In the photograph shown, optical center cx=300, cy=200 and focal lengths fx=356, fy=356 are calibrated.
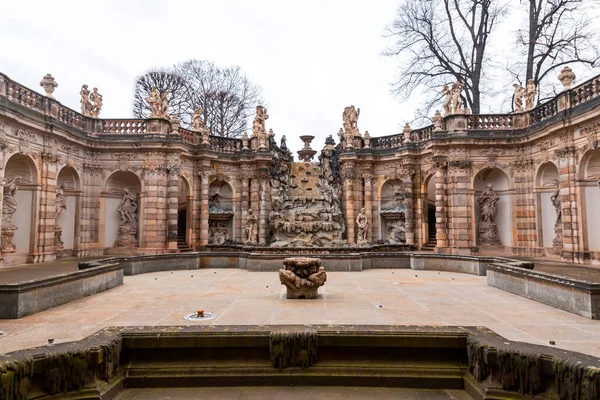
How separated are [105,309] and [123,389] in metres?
3.45

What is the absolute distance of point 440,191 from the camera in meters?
18.2

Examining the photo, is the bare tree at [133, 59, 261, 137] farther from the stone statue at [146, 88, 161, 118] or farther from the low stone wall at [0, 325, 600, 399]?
the low stone wall at [0, 325, 600, 399]

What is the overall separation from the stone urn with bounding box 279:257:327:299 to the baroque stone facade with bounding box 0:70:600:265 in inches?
314

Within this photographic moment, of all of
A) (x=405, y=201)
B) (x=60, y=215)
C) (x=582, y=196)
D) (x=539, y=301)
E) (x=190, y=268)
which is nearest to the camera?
(x=539, y=301)

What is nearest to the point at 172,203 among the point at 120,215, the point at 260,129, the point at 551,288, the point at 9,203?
the point at 120,215

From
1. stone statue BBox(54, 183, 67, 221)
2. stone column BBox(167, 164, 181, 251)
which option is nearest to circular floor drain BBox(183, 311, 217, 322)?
stone column BBox(167, 164, 181, 251)

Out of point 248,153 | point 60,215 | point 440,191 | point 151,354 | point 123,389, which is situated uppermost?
point 248,153

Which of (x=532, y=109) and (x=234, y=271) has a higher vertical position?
(x=532, y=109)

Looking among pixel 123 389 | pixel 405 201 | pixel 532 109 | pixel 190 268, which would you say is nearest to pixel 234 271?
pixel 190 268

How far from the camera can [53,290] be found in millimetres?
8180

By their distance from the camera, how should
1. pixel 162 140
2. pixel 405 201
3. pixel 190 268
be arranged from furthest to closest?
pixel 405 201 < pixel 162 140 < pixel 190 268

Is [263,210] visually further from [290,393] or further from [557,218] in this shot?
[290,393]

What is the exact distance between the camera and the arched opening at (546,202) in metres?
16.5

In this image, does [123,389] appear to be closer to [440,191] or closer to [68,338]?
[68,338]
